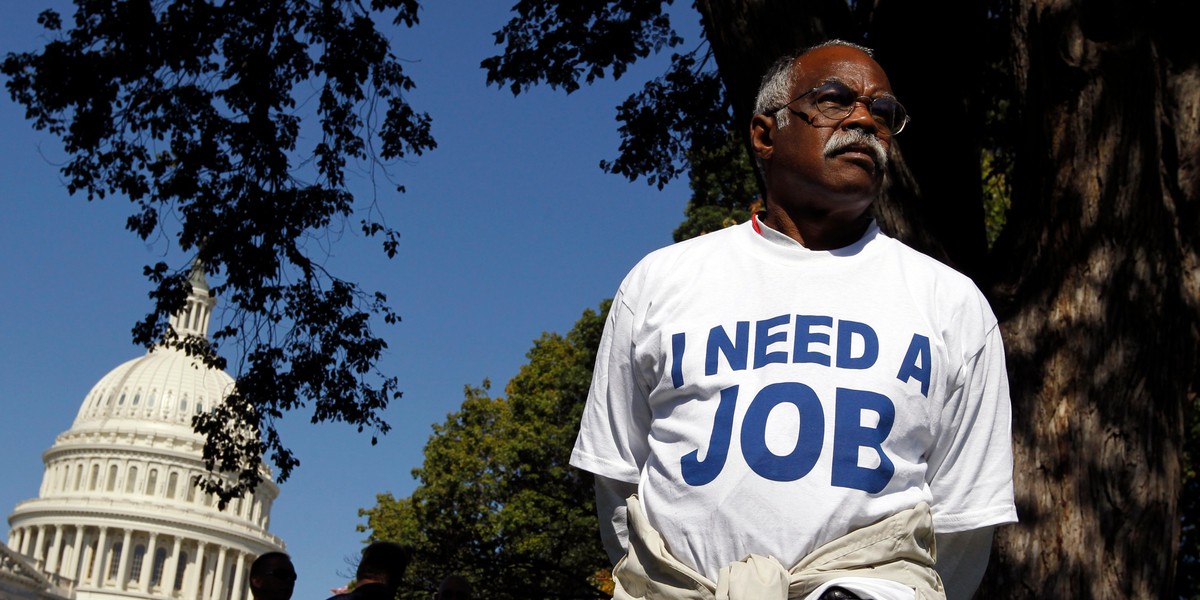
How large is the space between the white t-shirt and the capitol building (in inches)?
4237

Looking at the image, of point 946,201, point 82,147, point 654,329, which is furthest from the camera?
point 82,147

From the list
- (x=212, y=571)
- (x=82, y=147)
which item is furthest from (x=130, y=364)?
(x=82, y=147)

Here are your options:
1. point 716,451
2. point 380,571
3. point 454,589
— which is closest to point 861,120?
point 716,451

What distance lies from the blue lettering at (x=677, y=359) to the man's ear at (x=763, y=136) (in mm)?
582

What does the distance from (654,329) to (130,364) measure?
125m

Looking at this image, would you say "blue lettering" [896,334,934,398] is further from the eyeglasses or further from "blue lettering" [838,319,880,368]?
the eyeglasses

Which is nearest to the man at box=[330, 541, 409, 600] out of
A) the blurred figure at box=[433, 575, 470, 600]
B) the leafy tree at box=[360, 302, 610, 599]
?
the blurred figure at box=[433, 575, 470, 600]

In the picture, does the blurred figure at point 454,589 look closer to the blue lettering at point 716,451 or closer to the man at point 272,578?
the man at point 272,578

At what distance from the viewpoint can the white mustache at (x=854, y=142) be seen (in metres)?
2.65

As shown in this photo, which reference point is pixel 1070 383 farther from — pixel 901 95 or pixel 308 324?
pixel 308 324

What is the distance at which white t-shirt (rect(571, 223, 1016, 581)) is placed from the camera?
2.25 metres

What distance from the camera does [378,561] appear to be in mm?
7469

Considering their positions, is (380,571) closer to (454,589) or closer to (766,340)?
(454,589)

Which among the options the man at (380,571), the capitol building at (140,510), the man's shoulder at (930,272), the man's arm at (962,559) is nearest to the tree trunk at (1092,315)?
the man's arm at (962,559)
